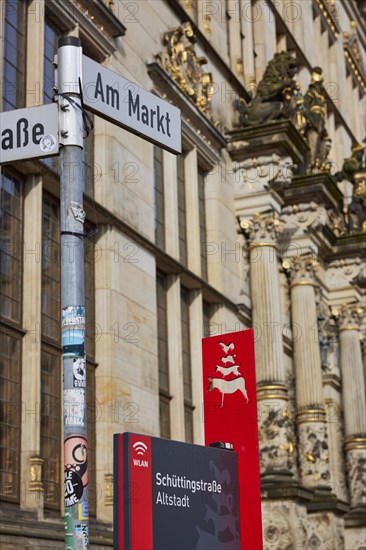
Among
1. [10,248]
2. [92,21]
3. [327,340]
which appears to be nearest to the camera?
[10,248]

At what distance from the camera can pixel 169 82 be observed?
806 inches

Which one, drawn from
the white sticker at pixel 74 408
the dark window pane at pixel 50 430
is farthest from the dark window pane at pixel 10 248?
the white sticker at pixel 74 408

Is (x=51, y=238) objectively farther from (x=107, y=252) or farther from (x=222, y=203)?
(x=222, y=203)

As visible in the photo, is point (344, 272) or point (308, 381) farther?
point (344, 272)

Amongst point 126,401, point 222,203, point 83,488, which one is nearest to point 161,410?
point 126,401

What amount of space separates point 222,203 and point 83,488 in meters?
18.5

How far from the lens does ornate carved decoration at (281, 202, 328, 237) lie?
2631 centimetres

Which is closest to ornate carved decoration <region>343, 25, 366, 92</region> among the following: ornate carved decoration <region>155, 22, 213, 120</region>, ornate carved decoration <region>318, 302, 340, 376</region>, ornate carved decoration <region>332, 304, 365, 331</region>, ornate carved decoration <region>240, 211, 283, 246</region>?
ornate carved decoration <region>332, 304, 365, 331</region>

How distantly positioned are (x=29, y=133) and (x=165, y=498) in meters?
2.20

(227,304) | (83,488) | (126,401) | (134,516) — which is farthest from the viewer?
(227,304)

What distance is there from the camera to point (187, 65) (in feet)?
71.8

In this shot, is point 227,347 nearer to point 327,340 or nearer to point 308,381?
point 308,381

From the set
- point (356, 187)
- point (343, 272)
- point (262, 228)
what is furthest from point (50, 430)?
point (356, 187)

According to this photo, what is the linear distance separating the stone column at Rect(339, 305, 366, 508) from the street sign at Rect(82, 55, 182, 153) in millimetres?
22958
